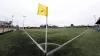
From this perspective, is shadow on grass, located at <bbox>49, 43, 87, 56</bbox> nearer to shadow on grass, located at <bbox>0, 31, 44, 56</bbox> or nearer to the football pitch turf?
the football pitch turf

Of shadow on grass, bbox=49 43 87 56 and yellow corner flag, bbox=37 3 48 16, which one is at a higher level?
yellow corner flag, bbox=37 3 48 16

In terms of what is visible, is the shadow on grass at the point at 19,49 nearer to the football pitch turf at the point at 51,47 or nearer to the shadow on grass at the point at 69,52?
the football pitch turf at the point at 51,47

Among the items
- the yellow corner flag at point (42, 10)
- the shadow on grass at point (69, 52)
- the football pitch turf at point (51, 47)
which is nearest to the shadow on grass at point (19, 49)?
the football pitch turf at point (51, 47)

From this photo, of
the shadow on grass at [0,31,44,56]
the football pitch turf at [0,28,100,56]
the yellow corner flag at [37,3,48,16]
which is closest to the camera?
the shadow on grass at [0,31,44,56]

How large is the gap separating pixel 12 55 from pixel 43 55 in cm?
135

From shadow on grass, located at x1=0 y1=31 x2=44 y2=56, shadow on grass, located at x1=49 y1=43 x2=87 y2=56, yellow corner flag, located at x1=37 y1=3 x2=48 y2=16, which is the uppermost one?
Result: yellow corner flag, located at x1=37 y1=3 x2=48 y2=16

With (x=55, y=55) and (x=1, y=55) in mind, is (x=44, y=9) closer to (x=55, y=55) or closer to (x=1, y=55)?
(x=55, y=55)

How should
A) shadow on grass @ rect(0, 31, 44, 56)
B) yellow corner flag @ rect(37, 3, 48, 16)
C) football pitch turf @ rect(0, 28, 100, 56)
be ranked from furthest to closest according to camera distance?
yellow corner flag @ rect(37, 3, 48, 16), football pitch turf @ rect(0, 28, 100, 56), shadow on grass @ rect(0, 31, 44, 56)

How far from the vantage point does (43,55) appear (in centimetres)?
545

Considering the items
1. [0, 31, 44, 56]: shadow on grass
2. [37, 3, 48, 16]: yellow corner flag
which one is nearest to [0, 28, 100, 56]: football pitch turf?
[0, 31, 44, 56]: shadow on grass

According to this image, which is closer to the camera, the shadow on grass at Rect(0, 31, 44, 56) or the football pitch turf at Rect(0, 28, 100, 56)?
the shadow on grass at Rect(0, 31, 44, 56)

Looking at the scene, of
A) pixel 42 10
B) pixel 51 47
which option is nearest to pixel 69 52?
pixel 51 47

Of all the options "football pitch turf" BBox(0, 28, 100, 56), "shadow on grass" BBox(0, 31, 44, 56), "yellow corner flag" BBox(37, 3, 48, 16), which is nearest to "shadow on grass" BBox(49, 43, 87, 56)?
"football pitch turf" BBox(0, 28, 100, 56)

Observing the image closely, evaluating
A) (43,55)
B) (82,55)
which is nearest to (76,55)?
(82,55)
